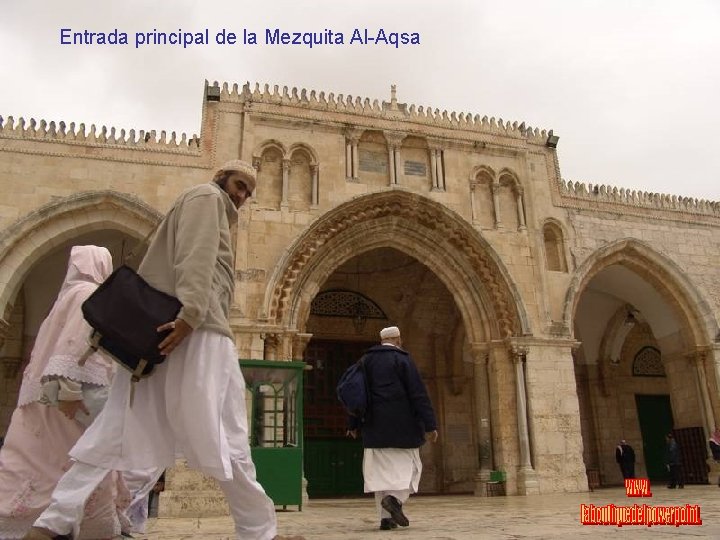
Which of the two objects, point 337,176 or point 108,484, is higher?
point 337,176

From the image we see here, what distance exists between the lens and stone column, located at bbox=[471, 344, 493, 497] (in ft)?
37.3

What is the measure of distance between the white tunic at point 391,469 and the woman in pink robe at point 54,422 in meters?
1.94

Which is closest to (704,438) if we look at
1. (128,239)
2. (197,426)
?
(128,239)

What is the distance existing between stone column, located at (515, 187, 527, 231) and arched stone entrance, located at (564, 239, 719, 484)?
4.92ft

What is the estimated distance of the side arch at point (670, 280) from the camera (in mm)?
13078

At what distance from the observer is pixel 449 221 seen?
40.0ft

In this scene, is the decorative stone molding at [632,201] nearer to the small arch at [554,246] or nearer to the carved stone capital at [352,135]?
the small arch at [554,246]

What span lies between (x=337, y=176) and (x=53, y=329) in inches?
347

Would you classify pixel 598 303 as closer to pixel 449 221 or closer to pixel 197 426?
pixel 449 221

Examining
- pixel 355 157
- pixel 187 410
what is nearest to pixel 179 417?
pixel 187 410

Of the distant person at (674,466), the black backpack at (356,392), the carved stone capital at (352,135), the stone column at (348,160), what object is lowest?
the distant person at (674,466)

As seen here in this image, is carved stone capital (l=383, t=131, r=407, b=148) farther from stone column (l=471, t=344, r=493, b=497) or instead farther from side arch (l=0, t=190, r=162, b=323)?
side arch (l=0, t=190, r=162, b=323)

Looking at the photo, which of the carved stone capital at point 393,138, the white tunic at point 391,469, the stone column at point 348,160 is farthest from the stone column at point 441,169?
the white tunic at point 391,469

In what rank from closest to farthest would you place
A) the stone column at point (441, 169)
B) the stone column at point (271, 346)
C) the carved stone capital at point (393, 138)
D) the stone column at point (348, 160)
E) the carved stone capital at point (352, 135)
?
1. the stone column at point (271, 346)
2. the stone column at point (348, 160)
3. the carved stone capital at point (352, 135)
4. the carved stone capital at point (393, 138)
5. the stone column at point (441, 169)
